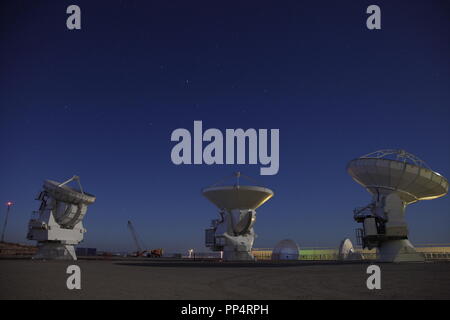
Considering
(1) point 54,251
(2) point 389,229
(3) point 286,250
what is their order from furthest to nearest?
1. (3) point 286,250
2. (1) point 54,251
3. (2) point 389,229

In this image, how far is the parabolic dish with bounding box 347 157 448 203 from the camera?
37438mm

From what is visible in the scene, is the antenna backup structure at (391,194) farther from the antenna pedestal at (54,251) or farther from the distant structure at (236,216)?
the antenna pedestal at (54,251)

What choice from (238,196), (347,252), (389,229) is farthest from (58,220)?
(347,252)

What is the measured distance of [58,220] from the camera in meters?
41.9

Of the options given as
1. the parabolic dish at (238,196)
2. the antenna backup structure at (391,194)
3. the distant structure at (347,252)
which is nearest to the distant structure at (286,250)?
the distant structure at (347,252)

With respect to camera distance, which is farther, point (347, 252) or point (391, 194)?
point (347, 252)

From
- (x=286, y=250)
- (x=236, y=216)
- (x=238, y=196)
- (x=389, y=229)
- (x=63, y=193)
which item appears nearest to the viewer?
(x=389, y=229)

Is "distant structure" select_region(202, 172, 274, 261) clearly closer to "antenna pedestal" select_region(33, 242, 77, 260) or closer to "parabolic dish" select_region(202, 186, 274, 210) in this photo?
"parabolic dish" select_region(202, 186, 274, 210)

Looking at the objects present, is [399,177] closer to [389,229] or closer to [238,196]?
[389,229]

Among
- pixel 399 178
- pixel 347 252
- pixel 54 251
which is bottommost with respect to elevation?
pixel 347 252

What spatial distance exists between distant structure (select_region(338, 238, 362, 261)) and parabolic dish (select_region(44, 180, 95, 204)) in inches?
1984

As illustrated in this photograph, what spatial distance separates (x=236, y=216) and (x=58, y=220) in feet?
70.4

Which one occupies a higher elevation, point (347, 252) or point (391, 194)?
point (391, 194)

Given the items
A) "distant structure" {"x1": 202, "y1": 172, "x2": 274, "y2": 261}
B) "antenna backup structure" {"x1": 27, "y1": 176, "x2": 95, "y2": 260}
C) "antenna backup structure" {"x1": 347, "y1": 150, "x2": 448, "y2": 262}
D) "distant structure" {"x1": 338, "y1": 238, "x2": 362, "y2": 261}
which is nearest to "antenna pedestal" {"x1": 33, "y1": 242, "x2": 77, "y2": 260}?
"antenna backup structure" {"x1": 27, "y1": 176, "x2": 95, "y2": 260}
